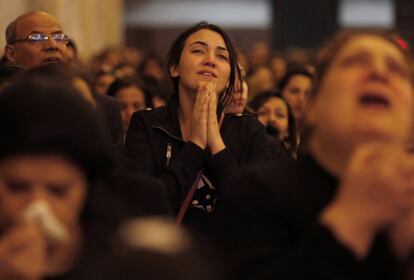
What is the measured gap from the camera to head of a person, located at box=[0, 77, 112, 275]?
104 inches

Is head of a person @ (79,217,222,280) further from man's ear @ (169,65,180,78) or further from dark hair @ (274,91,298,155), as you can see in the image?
dark hair @ (274,91,298,155)

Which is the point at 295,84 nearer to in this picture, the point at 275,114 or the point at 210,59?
the point at 275,114

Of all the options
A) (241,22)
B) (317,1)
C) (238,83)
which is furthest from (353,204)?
(241,22)

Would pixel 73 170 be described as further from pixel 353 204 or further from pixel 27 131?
pixel 353 204

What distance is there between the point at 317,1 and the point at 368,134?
84.7ft

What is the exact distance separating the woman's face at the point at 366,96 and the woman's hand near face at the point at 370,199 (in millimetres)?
168

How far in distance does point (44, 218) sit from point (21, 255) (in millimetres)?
101

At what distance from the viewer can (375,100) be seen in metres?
2.93

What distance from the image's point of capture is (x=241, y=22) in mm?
31688

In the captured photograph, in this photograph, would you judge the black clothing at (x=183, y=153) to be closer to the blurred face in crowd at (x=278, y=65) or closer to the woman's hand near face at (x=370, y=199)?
the woman's hand near face at (x=370, y=199)

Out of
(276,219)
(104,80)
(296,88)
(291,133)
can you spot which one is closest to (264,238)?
(276,219)

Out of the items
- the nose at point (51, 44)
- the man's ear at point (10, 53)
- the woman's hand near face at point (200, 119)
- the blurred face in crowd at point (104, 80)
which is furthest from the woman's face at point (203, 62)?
the blurred face in crowd at point (104, 80)

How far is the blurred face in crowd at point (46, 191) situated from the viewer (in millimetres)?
2652

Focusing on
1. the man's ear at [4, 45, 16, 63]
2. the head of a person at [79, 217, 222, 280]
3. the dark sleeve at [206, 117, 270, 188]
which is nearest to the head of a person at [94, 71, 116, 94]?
the man's ear at [4, 45, 16, 63]
